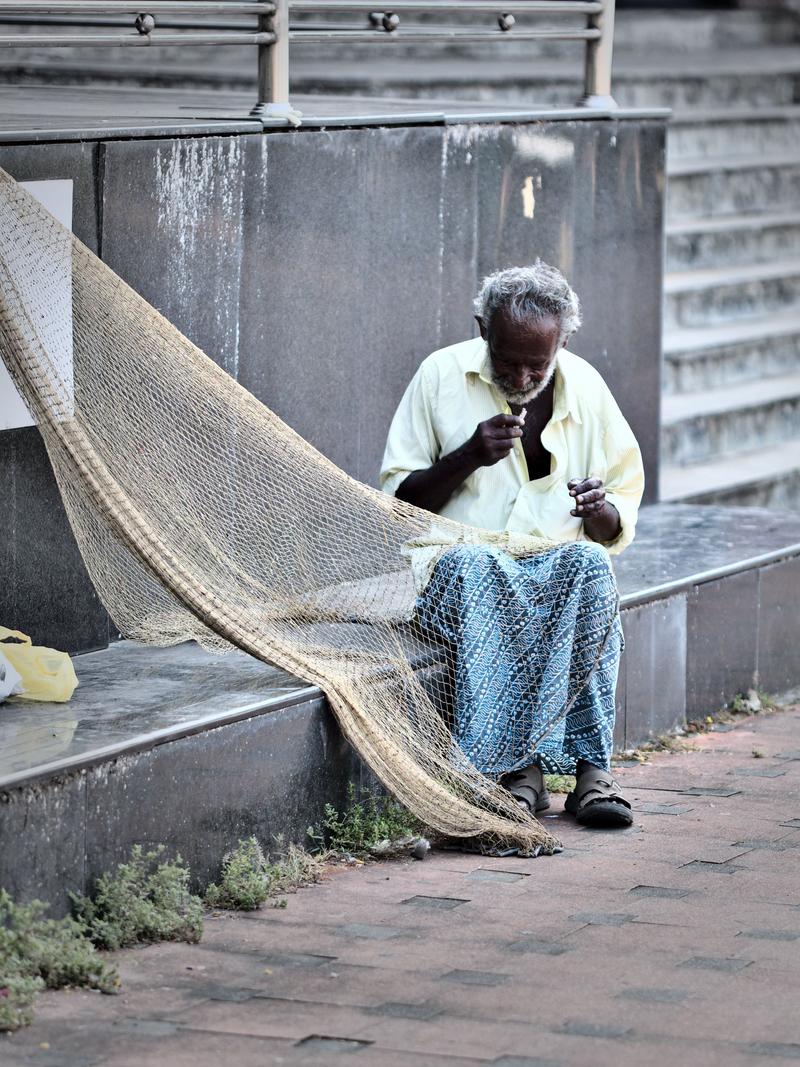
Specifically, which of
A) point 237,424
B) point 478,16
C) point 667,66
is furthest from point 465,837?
point 478,16

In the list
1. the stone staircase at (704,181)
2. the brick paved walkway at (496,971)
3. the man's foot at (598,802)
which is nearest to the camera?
the brick paved walkway at (496,971)

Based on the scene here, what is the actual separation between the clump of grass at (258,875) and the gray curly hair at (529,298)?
4.89ft

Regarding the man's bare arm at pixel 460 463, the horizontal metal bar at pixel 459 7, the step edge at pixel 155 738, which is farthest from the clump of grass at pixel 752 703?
the horizontal metal bar at pixel 459 7

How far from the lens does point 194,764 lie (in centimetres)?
447

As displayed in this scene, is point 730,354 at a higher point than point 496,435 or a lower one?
higher

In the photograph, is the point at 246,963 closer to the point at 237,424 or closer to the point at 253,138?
the point at 237,424

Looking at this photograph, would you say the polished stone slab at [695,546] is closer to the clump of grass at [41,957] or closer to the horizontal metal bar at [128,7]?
the horizontal metal bar at [128,7]

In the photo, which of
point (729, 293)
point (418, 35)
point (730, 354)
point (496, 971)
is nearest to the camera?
point (496, 971)

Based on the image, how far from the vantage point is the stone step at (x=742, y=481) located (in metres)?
8.55

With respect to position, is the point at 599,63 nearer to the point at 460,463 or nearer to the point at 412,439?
the point at 412,439

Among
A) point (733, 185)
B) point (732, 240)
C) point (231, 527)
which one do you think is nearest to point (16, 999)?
point (231, 527)

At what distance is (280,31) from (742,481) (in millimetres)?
3705

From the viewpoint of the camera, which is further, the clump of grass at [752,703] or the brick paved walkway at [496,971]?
the clump of grass at [752,703]

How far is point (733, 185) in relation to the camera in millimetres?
10969
